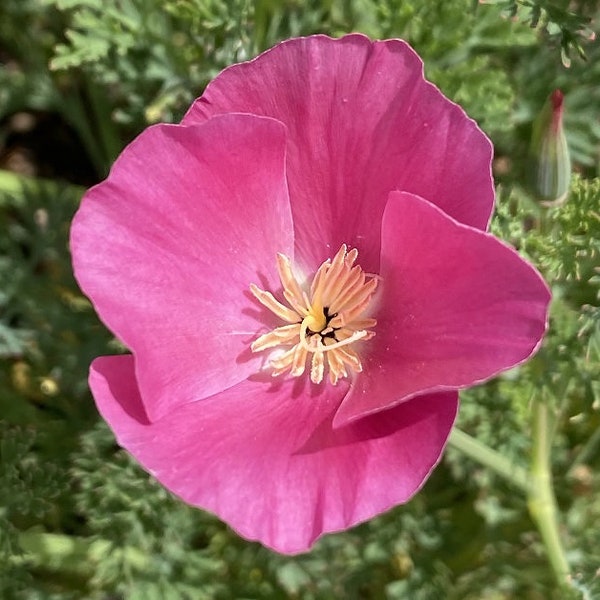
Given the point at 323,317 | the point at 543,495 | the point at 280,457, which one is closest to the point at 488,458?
the point at 543,495

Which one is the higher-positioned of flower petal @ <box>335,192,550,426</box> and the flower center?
flower petal @ <box>335,192,550,426</box>

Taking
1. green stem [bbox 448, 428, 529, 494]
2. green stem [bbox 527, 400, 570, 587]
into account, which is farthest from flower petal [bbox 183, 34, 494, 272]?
green stem [bbox 527, 400, 570, 587]

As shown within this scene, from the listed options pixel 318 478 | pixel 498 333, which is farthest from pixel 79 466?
pixel 498 333

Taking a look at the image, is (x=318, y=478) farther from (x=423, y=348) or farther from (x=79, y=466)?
(x=79, y=466)

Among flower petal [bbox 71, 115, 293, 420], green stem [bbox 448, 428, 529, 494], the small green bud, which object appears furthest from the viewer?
green stem [bbox 448, 428, 529, 494]

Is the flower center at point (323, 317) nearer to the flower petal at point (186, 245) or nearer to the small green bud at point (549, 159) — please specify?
the flower petal at point (186, 245)

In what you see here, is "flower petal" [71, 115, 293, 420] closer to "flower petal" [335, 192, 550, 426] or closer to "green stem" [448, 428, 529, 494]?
"flower petal" [335, 192, 550, 426]
